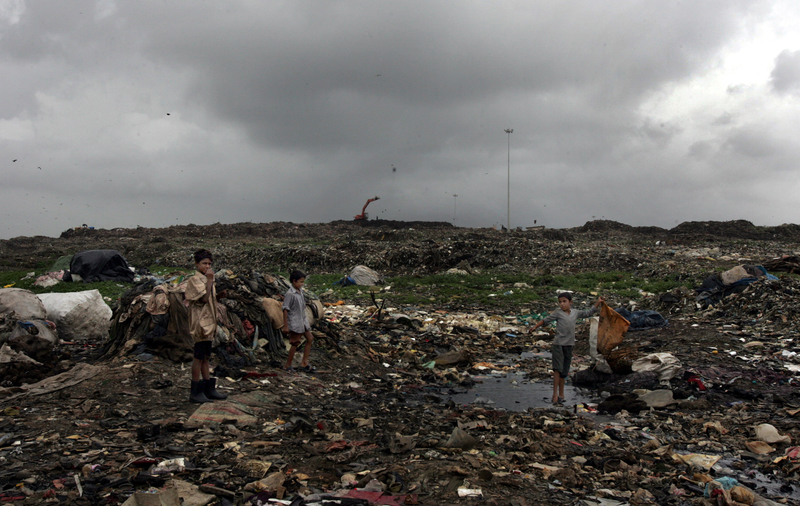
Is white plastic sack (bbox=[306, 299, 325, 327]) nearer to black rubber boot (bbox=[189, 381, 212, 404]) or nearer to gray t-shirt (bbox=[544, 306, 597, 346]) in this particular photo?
black rubber boot (bbox=[189, 381, 212, 404])

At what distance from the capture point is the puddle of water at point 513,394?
612 centimetres

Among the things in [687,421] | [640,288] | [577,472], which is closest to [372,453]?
[577,472]

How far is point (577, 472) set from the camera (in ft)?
12.3

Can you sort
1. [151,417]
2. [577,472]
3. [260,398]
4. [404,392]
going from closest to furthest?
[577,472], [151,417], [260,398], [404,392]

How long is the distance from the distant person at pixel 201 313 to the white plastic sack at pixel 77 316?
424 cm

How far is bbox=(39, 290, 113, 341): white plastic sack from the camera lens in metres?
7.91

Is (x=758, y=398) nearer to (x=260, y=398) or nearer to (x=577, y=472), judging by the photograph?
(x=577, y=472)

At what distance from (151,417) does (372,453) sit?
7.41ft

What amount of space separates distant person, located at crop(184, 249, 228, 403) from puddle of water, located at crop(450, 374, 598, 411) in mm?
3083

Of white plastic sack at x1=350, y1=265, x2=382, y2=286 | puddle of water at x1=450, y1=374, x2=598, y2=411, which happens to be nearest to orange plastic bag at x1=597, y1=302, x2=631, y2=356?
puddle of water at x1=450, y1=374, x2=598, y2=411

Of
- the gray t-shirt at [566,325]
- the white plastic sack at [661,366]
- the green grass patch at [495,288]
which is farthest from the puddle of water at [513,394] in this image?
the green grass patch at [495,288]

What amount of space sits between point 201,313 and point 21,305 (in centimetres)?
408

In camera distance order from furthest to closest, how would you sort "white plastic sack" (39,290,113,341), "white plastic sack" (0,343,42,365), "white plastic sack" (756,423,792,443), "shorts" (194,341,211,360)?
"white plastic sack" (39,290,113,341) < "white plastic sack" (0,343,42,365) < "shorts" (194,341,211,360) < "white plastic sack" (756,423,792,443)

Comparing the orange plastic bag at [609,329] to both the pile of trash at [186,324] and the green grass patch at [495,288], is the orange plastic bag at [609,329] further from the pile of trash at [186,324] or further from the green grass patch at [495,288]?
the green grass patch at [495,288]
